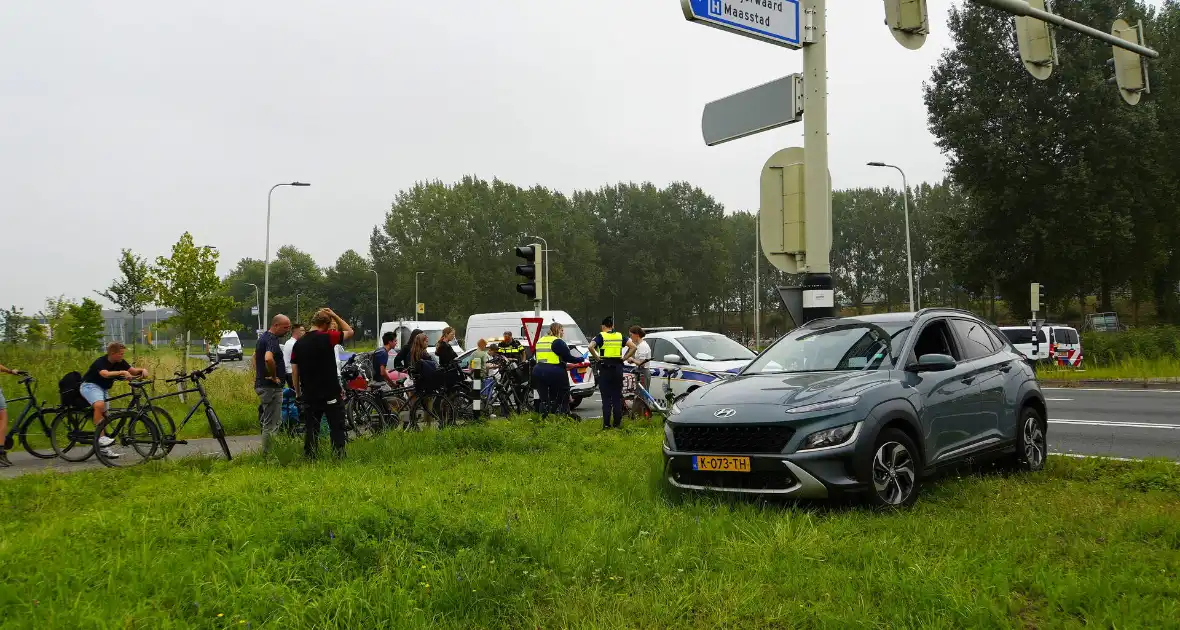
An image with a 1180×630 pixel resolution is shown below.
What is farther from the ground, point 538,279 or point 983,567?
point 538,279

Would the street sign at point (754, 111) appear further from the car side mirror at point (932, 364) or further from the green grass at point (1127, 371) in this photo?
the green grass at point (1127, 371)

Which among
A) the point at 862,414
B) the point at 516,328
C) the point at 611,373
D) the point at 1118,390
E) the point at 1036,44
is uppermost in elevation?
the point at 1036,44

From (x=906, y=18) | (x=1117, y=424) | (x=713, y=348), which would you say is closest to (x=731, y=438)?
(x=906, y=18)

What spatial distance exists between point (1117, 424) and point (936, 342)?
6720 mm

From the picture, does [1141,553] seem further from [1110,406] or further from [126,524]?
[1110,406]

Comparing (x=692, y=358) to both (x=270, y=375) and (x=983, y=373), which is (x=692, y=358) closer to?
(x=270, y=375)

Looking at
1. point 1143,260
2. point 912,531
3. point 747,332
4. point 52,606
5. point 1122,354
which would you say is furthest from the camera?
point 747,332

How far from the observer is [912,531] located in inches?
221

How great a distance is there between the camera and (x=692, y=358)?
15242 millimetres

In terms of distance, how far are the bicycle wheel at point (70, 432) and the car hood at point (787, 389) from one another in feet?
27.0

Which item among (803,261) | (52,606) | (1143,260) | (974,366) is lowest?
(52,606)

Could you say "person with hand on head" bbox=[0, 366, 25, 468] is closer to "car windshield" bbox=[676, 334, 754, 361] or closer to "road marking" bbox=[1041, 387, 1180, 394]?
"car windshield" bbox=[676, 334, 754, 361]

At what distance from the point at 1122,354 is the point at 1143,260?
46.5ft

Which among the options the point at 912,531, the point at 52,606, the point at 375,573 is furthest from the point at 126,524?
the point at 912,531
